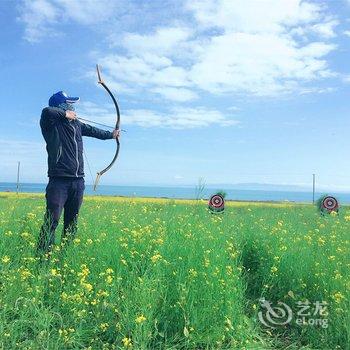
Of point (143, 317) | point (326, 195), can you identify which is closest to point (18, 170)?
point (326, 195)

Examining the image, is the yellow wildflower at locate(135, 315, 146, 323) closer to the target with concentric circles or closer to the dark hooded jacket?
the dark hooded jacket

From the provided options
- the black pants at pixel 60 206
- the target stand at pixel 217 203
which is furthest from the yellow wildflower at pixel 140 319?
the target stand at pixel 217 203

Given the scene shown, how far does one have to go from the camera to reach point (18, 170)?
1398 inches

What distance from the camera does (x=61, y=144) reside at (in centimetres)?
584

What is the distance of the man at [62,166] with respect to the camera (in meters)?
5.65

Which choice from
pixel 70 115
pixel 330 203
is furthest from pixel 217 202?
pixel 70 115

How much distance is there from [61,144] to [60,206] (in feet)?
2.53

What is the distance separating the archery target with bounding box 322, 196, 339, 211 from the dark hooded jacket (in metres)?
15.6

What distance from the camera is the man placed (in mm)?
5652

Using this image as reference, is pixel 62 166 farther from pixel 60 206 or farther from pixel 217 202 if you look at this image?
pixel 217 202

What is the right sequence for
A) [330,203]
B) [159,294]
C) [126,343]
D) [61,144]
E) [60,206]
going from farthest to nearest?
[330,203], [61,144], [60,206], [159,294], [126,343]

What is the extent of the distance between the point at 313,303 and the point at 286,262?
0.69 m

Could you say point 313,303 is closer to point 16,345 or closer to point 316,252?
point 316,252

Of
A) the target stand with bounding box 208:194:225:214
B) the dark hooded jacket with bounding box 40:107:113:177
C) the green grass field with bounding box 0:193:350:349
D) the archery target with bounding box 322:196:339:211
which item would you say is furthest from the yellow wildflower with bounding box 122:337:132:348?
the archery target with bounding box 322:196:339:211
